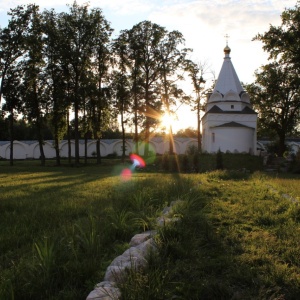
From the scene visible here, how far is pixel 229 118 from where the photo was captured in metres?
37.9

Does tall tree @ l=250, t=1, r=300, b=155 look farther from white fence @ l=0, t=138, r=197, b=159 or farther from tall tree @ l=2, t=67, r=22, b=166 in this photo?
tall tree @ l=2, t=67, r=22, b=166

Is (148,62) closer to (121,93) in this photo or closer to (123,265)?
(121,93)

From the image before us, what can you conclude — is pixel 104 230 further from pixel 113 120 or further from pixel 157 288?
pixel 113 120

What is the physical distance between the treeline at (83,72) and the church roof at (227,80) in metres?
3.43

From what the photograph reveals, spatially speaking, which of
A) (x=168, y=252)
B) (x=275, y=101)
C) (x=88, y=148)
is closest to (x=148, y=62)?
(x=275, y=101)

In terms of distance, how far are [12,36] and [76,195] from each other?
25477 millimetres

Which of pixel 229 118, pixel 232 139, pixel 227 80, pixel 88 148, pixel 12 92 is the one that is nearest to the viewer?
pixel 12 92

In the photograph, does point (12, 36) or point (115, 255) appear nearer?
point (115, 255)

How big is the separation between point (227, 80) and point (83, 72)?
1609cm

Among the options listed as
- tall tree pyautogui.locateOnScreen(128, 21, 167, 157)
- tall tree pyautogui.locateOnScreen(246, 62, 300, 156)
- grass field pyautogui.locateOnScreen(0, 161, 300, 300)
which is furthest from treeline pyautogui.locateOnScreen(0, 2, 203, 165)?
grass field pyautogui.locateOnScreen(0, 161, 300, 300)

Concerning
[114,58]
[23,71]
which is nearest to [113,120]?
[114,58]

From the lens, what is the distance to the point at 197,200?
24.0 ft

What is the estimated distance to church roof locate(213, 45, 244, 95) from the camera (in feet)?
129

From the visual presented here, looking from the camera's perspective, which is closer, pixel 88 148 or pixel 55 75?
pixel 55 75
